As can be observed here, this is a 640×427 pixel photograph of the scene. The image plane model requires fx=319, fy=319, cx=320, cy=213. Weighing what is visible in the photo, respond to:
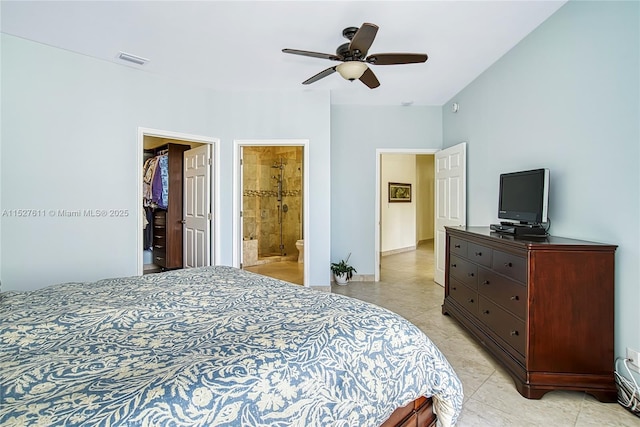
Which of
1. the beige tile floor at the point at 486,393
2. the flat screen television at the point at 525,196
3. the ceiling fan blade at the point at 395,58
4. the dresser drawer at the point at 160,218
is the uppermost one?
the ceiling fan blade at the point at 395,58

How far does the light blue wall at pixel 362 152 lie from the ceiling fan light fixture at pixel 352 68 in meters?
2.22

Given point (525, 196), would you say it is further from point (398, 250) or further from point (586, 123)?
point (398, 250)

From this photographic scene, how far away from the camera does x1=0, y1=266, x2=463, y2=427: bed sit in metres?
0.73

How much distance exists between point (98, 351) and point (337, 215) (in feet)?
13.5

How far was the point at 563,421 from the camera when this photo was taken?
1757 millimetres

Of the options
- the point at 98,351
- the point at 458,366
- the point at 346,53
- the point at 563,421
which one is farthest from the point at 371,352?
the point at 346,53

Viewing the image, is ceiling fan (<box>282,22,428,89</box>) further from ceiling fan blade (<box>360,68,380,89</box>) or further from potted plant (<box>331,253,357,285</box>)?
potted plant (<box>331,253,357,285</box>)

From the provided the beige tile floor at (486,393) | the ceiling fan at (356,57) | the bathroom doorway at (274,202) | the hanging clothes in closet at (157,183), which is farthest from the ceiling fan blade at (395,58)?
the bathroom doorway at (274,202)

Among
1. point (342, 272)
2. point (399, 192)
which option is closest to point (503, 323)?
point (342, 272)

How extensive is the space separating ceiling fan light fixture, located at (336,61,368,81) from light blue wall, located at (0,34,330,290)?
2106mm

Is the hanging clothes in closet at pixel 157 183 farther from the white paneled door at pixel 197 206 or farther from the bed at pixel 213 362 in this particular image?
the bed at pixel 213 362

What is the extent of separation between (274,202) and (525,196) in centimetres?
524

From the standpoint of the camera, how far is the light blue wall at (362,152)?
4.93 metres

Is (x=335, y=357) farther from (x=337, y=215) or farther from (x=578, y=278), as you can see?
(x=337, y=215)
